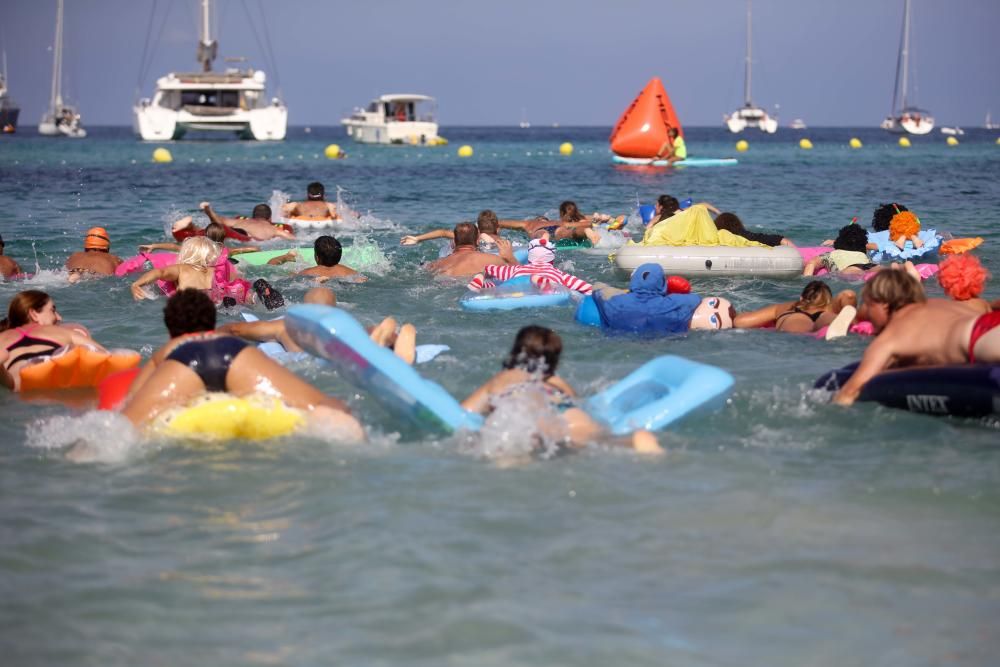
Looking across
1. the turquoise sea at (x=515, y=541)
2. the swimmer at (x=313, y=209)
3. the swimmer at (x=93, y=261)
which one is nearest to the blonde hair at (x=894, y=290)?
the turquoise sea at (x=515, y=541)

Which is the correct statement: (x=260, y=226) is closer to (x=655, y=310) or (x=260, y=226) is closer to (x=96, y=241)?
(x=96, y=241)

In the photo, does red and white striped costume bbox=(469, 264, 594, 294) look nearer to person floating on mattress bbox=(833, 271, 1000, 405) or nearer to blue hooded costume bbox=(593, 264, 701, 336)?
blue hooded costume bbox=(593, 264, 701, 336)

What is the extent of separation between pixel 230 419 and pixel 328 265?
536cm

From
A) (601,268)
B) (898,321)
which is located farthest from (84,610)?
(601,268)

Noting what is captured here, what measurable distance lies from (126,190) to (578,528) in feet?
74.8

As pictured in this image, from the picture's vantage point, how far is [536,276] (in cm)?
984

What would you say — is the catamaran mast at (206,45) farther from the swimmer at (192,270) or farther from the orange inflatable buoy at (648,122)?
the swimmer at (192,270)

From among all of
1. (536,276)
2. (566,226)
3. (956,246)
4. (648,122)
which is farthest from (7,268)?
(648,122)

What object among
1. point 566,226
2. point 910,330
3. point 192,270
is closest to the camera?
point 910,330

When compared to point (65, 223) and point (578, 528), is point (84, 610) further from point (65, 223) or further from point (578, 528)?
point (65, 223)

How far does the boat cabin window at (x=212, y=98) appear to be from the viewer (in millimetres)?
53094

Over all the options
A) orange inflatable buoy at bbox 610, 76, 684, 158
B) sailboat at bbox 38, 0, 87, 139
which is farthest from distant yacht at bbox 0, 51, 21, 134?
orange inflatable buoy at bbox 610, 76, 684, 158

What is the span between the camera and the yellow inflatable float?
207 inches

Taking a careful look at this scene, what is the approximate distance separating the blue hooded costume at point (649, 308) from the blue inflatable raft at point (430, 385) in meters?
2.68
